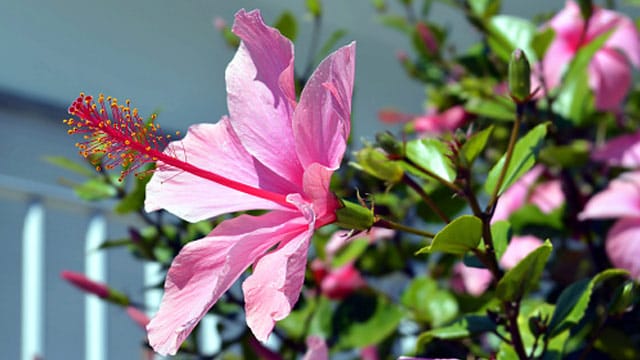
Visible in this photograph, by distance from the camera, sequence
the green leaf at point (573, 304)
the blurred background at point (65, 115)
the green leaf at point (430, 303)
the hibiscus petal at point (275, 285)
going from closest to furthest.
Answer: the hibiscus petal at point (275, 285) < the green leaf at point (573, 304) < the green leaf at point (430, 303) < the blurred background at point (65, 115)

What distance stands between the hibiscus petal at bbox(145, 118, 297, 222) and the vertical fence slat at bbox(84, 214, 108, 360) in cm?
146

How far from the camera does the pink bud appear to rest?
1.02 meters

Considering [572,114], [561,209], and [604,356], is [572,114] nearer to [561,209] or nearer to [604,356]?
[561,209]

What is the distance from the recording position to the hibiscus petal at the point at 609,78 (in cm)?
115

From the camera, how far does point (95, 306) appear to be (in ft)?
6.55

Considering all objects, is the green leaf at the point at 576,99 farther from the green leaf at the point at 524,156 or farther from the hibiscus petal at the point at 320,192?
→ the hibiscus petal at the point at 320,192

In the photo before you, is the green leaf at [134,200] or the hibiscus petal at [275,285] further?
the green leaf at [134,200]

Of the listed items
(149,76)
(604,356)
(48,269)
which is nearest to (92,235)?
(48,269)

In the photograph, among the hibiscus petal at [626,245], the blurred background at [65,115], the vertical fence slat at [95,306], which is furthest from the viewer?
the vertical fence slat at [95,306]

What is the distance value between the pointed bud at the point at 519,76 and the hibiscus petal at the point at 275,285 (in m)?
0.22

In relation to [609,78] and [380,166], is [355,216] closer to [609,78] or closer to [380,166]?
[380,166]

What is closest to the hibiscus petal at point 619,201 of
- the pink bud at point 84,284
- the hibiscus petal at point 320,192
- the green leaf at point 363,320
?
the green leaf at point 363,320

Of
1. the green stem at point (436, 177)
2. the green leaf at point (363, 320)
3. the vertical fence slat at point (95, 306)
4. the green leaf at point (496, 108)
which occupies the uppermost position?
the green stem at point (436, 177)

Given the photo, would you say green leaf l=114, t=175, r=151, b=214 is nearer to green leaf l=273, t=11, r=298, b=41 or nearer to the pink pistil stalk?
green leaf l=273, t=11, r=298, b=41
